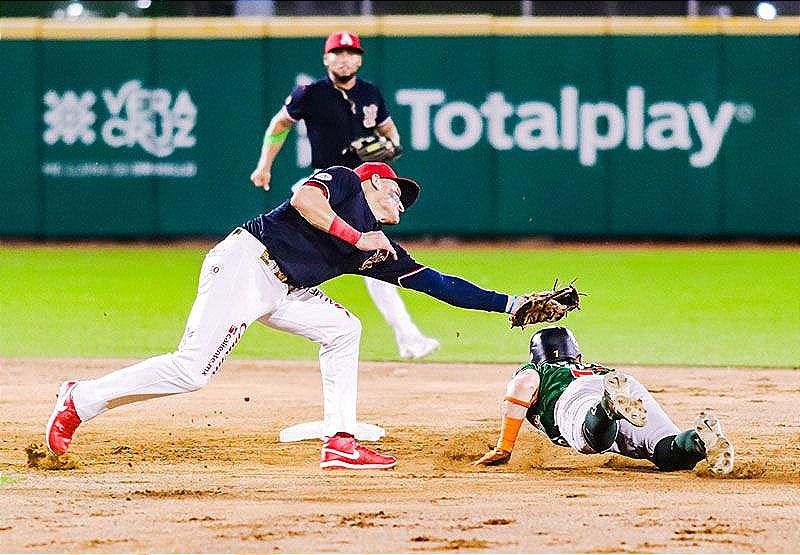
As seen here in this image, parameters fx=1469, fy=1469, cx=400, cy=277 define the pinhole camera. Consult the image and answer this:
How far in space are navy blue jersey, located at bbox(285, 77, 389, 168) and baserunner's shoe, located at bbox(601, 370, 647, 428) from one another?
4.05m

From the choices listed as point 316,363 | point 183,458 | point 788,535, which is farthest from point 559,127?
point 788,535

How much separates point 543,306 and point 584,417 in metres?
0.53

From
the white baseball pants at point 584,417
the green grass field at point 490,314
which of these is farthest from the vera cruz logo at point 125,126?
the white baseball pants at point 584,417

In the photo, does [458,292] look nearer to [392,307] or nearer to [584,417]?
[584,417]

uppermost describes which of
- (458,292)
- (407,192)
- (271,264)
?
(407,192)

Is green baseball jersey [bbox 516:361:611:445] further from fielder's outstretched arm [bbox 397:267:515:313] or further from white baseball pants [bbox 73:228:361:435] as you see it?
white baseball pants [bbox 73:228:361:435]

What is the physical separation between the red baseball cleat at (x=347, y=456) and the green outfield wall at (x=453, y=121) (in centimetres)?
1133

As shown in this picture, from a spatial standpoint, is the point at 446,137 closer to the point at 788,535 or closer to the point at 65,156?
the point at 65,156

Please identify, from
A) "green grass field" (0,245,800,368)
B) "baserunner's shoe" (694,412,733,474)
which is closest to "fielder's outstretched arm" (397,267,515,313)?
"baserunner's shoe" (694,412,733,474)

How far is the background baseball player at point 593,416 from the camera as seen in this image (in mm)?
6234

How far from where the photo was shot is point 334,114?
32.3 feet

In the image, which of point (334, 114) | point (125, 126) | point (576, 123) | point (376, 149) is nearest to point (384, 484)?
point (376, 149)

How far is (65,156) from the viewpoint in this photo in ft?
61.0

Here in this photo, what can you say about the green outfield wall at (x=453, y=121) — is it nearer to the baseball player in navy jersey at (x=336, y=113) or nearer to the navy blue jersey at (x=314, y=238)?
the baseball player in navy jersey at (x=336, y=113)
